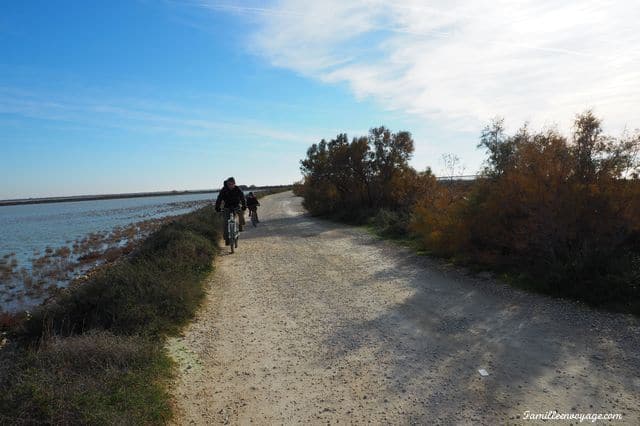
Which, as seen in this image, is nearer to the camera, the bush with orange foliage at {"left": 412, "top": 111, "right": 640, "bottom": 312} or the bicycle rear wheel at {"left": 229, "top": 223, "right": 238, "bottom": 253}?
the bush with orange foliage at {"left": 412, "top": 111, "right": 640, "bottom": 312}

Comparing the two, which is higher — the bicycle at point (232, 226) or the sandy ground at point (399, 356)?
the bicycle at point (232, 226)

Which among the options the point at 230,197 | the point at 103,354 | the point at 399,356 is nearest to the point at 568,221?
the point at 399,356

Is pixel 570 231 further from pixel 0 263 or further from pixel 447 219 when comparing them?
pixel 0 263

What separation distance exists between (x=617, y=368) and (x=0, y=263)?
2519 cm

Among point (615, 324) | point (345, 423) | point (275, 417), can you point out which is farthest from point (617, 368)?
point (275, 417)

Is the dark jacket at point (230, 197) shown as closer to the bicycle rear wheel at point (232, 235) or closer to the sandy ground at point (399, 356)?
the bicycle rear wheel at point (232, 235)

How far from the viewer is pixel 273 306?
294 inches

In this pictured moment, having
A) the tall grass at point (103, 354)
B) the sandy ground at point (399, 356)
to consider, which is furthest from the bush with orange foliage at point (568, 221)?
the tall grass at point (103, 354)

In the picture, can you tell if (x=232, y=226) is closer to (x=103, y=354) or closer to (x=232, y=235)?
(x=232, y=235)

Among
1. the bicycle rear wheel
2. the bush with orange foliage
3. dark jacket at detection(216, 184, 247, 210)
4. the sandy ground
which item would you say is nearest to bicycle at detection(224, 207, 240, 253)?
the bicycle rear wheel

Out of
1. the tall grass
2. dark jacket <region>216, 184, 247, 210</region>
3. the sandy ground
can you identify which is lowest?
the sandy ground

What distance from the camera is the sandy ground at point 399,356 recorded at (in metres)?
3.91

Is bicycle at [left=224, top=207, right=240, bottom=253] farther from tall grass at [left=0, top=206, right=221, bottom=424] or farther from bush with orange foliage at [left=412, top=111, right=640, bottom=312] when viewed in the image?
bush with orange foliage at [left=412, top=111, right=640, bottom=312]

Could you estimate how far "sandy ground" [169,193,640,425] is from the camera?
391 centimetres
